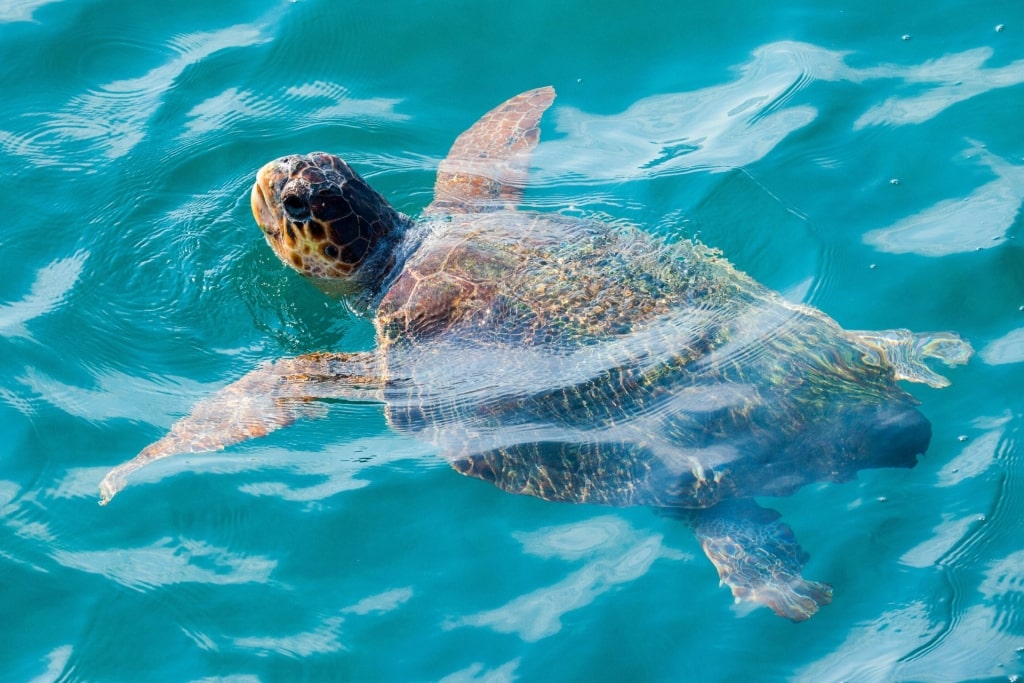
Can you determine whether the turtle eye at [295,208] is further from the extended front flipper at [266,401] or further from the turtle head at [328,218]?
the extended front flipper at [266,401]

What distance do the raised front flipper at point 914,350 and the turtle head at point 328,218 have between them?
2764 mm

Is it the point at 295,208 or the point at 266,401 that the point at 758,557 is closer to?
the point at 266,401

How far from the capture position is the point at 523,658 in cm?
426

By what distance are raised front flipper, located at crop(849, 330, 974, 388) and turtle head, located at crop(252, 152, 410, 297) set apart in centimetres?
276

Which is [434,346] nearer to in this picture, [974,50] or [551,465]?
[551,465]

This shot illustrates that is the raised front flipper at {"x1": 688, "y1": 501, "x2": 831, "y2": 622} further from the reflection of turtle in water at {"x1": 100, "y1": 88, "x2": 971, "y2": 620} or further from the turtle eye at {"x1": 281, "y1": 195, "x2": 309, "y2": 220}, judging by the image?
the turtle eye at {"x1": 281, "y1": 195, "x2": 309, "y2": 220}

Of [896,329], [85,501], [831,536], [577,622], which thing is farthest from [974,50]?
[85,501]

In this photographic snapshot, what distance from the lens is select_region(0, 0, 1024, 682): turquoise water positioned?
14.2 feet

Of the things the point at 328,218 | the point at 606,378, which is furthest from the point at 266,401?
the point at 606,378

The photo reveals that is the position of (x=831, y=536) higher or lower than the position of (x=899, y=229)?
lower

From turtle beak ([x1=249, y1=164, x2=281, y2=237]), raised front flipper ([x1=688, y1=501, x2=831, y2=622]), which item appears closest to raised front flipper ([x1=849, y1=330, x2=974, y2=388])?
raised front flipper ([x1=688, y1=501, x2=831, y2=622])

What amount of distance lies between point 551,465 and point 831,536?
4.56 ft

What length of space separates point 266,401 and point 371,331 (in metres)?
0.78

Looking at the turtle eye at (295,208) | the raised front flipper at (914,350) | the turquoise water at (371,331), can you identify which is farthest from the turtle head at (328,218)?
the raised front flipper at (914,350)
